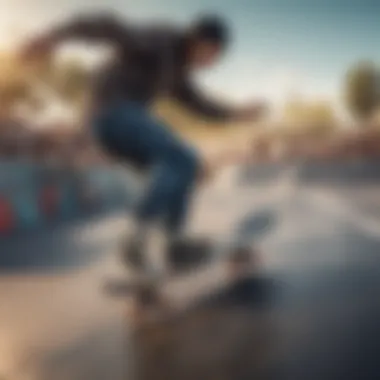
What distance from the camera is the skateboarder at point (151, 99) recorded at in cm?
90

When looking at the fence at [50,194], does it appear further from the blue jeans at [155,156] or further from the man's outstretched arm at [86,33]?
the man's outstretched arm at [86,33]

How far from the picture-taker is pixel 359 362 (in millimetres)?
910

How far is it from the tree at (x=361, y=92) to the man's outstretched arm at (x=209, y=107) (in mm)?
129

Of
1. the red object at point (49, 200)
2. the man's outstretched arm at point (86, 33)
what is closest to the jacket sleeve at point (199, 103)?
the man's outstretched arm at point (86, 33)

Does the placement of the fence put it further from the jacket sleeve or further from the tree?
the tree

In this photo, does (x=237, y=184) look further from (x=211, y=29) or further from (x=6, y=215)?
(x=6, y=215)

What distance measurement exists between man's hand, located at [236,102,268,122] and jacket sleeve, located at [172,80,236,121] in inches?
0.6

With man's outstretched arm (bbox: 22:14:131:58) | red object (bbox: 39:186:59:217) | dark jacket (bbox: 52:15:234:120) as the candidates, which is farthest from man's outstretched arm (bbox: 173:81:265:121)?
red object (bbox: 39:186:59:217)

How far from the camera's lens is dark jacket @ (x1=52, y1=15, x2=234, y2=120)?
0.90 meters

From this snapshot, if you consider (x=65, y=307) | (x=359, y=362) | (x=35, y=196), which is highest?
(x=35, y=196)

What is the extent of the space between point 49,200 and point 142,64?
24 centimetres

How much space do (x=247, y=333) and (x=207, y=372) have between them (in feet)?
0.26

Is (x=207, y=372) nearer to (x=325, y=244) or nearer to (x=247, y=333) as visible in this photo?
(x=247, y=333)

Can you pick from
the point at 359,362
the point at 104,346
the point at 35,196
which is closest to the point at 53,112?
the point at 35,196
